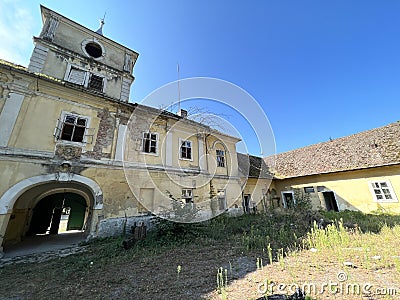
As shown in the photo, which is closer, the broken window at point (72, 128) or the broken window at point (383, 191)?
the broken window at point (72, 128)

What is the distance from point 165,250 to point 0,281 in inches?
161

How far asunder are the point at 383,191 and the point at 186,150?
13.5m

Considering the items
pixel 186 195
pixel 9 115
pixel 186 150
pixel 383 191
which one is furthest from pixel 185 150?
pixel 383 191

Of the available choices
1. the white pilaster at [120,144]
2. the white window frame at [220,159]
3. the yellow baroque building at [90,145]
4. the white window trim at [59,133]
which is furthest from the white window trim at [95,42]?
the white window frame at [220,159]

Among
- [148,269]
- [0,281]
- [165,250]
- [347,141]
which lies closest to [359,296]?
[148,269]

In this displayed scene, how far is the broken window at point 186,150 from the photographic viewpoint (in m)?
11.4

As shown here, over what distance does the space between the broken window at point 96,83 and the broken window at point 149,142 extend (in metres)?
4.11

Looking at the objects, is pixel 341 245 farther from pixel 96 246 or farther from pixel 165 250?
pixel 96 246

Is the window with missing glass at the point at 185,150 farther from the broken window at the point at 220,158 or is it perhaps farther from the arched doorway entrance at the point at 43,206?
the arched doorway entrance at the point at 43,206

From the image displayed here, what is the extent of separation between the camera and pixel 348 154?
14.1m

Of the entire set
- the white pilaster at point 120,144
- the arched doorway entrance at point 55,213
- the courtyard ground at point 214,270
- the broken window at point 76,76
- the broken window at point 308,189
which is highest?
the broken window at point 76,76

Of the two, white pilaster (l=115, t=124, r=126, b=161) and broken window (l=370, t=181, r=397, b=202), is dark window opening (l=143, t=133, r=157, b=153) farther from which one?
broken window (l=370, t=181, r=397, b=202)

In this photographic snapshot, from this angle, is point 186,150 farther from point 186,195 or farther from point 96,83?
point 96,83

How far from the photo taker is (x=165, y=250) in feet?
19.3
